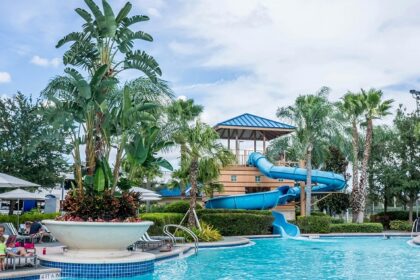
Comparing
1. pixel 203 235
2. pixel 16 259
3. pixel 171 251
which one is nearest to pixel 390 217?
pixel 203 235

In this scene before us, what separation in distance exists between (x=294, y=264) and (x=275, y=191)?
16040 mm

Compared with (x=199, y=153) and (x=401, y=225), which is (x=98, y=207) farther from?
(x=401, y=225)

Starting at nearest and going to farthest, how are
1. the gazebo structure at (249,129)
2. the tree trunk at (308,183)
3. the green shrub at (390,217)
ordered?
the tree trunk at (308,183) → the gazebo structure at (249,129) → the green shrub at (390,217)

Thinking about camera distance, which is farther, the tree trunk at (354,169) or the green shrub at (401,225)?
the green shrub at (401,225)

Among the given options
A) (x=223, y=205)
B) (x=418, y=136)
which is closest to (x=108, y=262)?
(x=223, y=205)

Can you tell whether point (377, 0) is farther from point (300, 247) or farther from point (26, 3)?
point (26, 3)

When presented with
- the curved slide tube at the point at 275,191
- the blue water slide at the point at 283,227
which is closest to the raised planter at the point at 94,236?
the blue water slide at the point at 283,227

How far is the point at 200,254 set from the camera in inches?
694

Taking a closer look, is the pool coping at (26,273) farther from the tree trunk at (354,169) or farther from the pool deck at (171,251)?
the tree trunk at (354,169)

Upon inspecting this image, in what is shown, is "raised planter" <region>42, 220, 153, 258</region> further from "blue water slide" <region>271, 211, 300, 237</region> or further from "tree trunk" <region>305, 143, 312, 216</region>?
"tree trunk" <region>305, 143, 312, 216</region>

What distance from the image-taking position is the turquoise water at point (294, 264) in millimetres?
12812

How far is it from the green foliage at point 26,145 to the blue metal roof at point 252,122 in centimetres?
1276

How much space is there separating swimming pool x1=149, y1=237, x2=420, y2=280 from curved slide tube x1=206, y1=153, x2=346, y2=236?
30.3 ft

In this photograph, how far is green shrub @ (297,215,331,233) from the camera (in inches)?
1136
